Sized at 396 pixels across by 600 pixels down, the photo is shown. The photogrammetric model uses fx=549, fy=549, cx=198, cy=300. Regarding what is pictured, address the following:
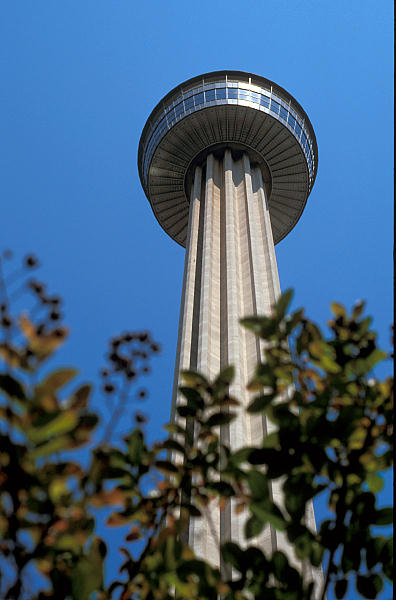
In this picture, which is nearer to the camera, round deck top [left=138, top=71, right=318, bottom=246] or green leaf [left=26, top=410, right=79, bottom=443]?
green leaf [left=26, top=410, right=79, bottom=443]

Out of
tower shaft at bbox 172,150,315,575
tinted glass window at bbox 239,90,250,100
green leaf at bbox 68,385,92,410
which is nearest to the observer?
green leaf at bbox 68,385,92,410

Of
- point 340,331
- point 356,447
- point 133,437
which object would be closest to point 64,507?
point 133,437

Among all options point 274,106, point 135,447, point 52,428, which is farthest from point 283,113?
point 52,428

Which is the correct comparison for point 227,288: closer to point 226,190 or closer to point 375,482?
point 226,190

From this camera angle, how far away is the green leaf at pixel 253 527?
2.32 m

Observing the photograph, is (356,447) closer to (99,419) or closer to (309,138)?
(99,419)

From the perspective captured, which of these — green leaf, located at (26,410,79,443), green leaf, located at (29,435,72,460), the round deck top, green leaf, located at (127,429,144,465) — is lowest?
green leaf, located at (29,435,72,460)

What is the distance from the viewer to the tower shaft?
51.5 feet

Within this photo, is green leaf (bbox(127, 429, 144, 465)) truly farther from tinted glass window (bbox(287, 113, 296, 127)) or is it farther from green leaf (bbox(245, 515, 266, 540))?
tinted glass window (bbox(287, 113, 296, 127))

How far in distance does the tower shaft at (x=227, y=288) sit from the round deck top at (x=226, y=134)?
1267mm

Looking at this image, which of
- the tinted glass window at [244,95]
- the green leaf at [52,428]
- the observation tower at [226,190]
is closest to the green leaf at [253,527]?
the green leaf at [52,428]

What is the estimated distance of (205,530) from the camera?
14.7m

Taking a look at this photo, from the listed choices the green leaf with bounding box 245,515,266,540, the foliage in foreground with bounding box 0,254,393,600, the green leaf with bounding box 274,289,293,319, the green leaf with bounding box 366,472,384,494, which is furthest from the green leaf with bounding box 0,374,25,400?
the green leaf with bounding box 366,472,384,494

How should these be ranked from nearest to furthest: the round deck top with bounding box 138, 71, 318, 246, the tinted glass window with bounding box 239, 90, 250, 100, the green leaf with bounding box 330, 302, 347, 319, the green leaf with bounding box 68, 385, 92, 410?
the green leaf with bounding box 68, 385, 92, 410
the green leaf with bounding box 330, 302, 347, 319
the tinted glass window with bounding box 239, 90, 250, 100
the round deck top with bounding box 138, 71, 318, 246
